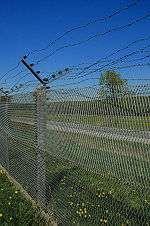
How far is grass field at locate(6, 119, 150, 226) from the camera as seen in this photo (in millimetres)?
3393

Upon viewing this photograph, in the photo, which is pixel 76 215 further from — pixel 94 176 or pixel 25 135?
pixel 25 135

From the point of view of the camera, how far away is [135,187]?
11.2 feet

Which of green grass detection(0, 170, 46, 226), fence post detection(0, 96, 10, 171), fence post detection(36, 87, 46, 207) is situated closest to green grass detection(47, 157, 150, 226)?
fence post detection(36, 87, 46, 207)

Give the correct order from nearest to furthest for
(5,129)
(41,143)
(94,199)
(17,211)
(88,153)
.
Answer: (88,153) < (94,199) < (17,211) < (41,143) < (5,129)

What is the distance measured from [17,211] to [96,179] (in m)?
1.69

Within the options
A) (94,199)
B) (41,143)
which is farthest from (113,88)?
(41,143)

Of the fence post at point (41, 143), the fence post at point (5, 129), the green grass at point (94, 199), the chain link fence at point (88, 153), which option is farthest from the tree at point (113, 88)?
the fence post at point (5, 129)

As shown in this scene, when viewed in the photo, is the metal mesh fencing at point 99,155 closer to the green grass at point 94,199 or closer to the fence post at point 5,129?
the green grass at point 94,199

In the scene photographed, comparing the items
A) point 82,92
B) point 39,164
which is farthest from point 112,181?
point 39,164

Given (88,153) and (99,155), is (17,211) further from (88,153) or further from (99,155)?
(99,155)

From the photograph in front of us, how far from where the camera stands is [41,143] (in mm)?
5785

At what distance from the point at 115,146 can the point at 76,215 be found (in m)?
1.57

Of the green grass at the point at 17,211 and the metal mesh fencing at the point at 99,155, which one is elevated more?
the metal mesh fencing at the point at 99,155

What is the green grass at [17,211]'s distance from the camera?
5.11 m
